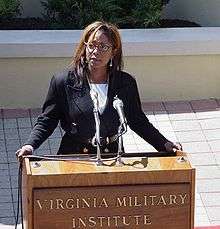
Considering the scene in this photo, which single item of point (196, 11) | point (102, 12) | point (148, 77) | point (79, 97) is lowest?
point (148, 77)

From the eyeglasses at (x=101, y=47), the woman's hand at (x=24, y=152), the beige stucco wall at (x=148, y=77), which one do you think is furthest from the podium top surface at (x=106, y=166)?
the beige stucco wall at (x=148, y=77)

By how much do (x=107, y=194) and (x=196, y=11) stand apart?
540cm

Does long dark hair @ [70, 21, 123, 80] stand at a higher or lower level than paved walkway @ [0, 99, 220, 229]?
higher

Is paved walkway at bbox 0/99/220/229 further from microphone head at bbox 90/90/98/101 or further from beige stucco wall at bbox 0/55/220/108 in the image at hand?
microphone head at bbox 90/90/98/101

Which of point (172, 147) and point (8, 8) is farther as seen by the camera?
point (8, 8)

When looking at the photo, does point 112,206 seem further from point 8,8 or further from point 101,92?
point 8,8

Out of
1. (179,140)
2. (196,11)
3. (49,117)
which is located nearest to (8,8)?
(196,11)

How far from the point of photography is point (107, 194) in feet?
12.5

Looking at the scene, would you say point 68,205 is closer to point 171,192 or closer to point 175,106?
point 171,192

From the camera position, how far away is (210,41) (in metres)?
7.91

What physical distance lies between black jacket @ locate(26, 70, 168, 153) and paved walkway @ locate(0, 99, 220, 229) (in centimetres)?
159

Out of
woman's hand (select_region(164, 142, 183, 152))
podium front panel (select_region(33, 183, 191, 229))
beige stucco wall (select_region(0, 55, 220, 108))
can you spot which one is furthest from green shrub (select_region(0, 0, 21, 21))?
podium front panel (select_region(33, 183, 191, 229))

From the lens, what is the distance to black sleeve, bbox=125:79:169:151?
4.48m

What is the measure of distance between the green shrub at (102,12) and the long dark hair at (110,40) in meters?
3.97
